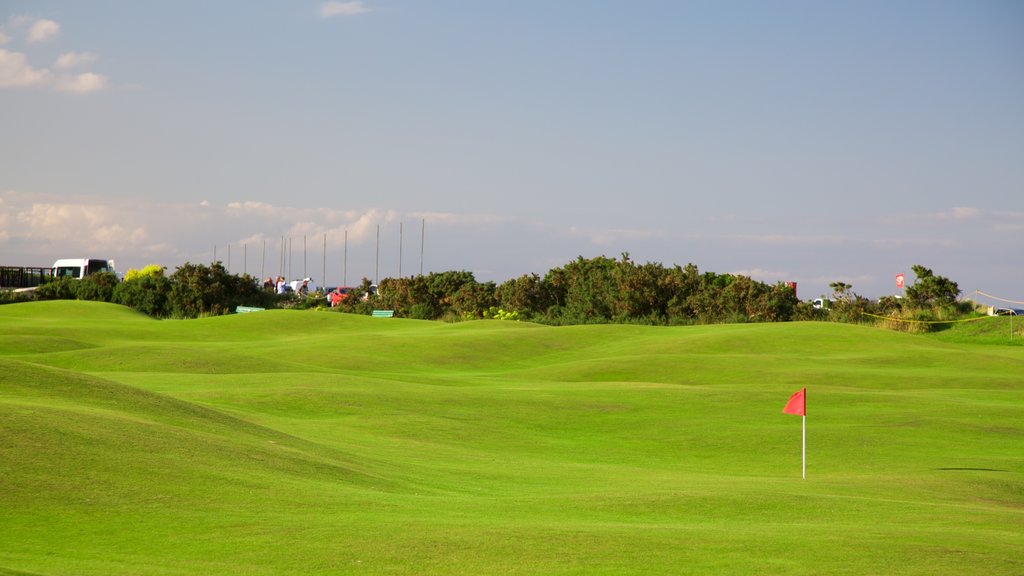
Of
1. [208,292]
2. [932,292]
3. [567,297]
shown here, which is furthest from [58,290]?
[932,292]

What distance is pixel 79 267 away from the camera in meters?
92.6

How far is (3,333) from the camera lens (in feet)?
144

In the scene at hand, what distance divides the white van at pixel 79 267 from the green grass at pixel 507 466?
171 feet

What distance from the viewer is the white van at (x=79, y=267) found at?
9206 centimetres

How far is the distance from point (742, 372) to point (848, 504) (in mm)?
22099

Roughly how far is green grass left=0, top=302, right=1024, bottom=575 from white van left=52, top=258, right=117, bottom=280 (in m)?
52.3

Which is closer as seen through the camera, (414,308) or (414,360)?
(414,360)

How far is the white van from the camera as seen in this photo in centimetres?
9206

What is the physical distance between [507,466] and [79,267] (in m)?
80.6

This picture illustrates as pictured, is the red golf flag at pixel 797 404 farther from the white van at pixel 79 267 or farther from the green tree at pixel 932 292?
the white van at pixel 79 267

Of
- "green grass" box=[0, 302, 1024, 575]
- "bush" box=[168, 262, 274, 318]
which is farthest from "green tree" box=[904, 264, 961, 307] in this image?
"bush" box=[168, 262, 274, 318]

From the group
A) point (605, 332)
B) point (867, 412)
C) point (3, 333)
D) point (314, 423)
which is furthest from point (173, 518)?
point (605, 332)

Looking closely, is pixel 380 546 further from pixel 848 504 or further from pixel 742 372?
pixel 742 372

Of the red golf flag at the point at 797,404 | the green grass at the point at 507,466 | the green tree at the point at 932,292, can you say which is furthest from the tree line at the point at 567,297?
the red golf flag at the point at 797,404
